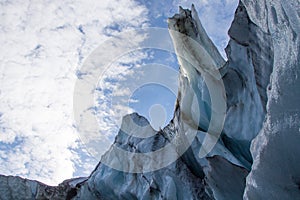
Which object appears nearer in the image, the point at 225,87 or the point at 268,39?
the point at 268,39

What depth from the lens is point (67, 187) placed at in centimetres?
968

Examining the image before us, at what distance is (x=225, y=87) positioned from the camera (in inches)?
246

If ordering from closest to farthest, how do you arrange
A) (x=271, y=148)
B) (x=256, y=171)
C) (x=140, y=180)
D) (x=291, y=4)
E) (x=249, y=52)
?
(x=291, y=4) → (x=271, y=148) → (x=256, y=171) → (x=249, y=52) → (x=140, y=180)

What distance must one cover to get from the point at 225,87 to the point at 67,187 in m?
5.93

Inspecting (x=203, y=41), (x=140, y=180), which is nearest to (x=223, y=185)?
(x=140, y=180)

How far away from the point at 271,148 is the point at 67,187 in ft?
26.9

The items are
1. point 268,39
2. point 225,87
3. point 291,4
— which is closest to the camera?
point 291,4

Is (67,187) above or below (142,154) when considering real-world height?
below

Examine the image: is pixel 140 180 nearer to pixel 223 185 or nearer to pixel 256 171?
pixel 223 185

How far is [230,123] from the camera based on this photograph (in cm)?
605

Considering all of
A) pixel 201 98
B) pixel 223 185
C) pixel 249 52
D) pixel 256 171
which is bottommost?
pixel 223 185

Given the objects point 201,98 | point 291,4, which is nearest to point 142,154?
point 201,98

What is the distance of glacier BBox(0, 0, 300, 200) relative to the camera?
8.02ft

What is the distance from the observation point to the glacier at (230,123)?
2.44 meters
